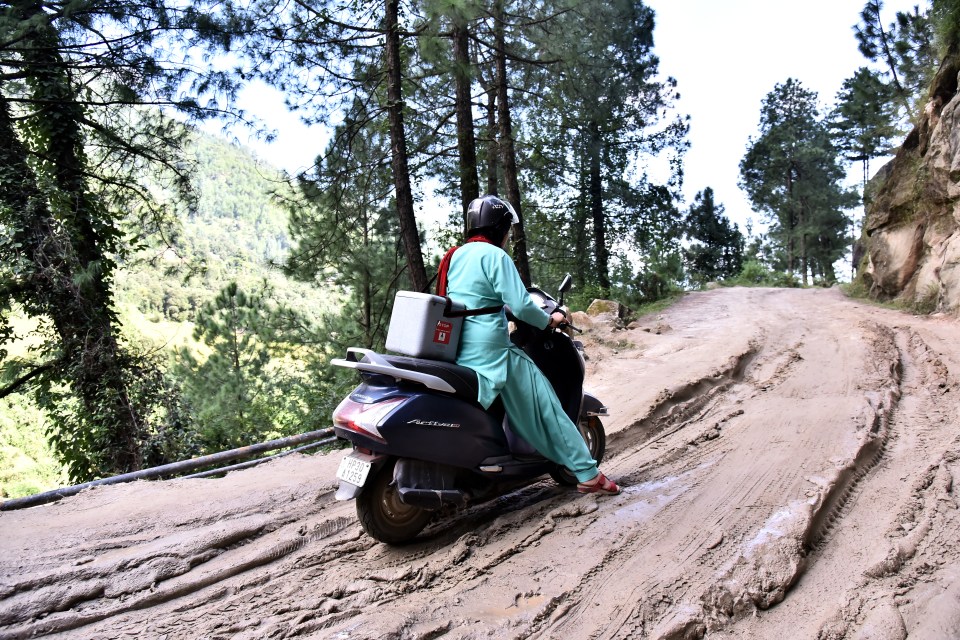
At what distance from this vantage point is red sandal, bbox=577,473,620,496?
3.88 meters

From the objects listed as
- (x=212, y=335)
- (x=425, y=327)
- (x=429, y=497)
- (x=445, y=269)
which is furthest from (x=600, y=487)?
(x=212, y=335)

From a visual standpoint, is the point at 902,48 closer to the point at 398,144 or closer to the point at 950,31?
the point at 950,31

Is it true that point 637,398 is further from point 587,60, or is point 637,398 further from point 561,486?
point 587,60

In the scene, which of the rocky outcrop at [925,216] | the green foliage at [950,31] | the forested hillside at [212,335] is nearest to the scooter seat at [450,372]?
the forested hillside at [212,335]

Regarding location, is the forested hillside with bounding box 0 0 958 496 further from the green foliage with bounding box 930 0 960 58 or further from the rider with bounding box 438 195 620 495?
the rider with bounding box 438 195 620 495

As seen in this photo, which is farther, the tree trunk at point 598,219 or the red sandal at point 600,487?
the tree trunk at point 598,219

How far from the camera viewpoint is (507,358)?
12.0 ft

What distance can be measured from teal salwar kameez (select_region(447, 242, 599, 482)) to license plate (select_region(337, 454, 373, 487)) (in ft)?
2.34

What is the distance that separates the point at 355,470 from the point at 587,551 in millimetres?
1237

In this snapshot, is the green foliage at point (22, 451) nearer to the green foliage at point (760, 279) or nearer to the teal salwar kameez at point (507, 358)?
the teal salwar kameez at point (507, 358)

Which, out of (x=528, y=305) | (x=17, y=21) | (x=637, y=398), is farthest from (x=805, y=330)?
(x=17, y=21)

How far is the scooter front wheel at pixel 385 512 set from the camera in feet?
11.1

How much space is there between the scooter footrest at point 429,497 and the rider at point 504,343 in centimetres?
52

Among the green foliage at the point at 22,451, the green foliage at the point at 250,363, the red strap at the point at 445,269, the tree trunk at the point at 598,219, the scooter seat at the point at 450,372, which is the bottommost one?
the green foliage at the point at 22,451
